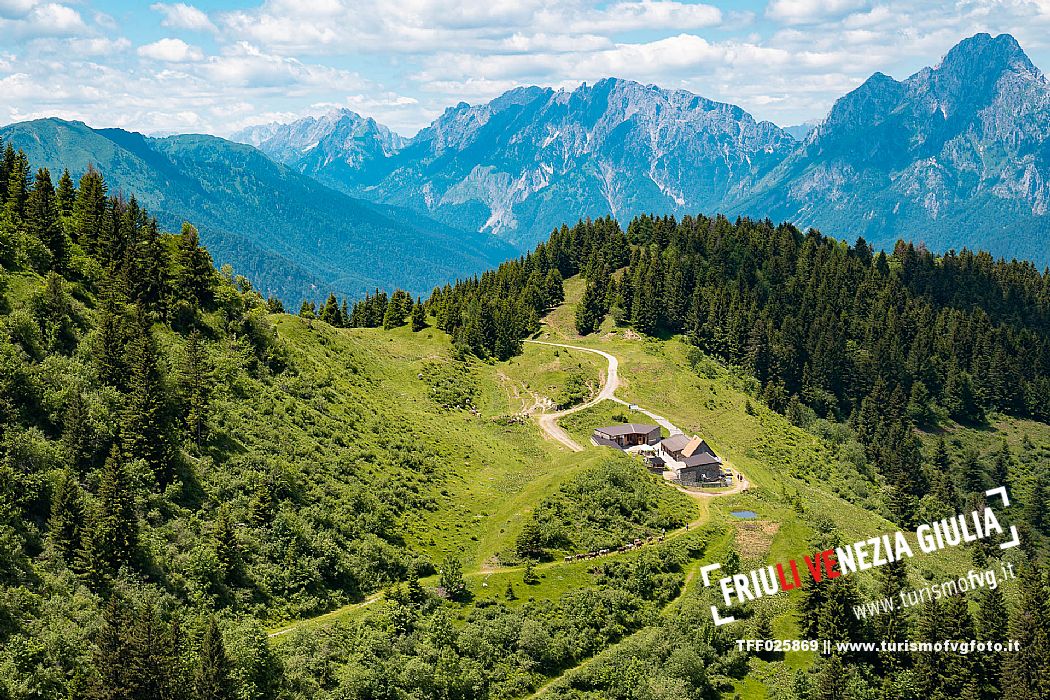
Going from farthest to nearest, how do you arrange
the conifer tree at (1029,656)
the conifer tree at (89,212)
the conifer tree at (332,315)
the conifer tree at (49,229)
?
the conifer tree at (332,315) < the conifer tree at (89,212) < the conifer tree at (49,229) < the conifer tree at (1029,656)

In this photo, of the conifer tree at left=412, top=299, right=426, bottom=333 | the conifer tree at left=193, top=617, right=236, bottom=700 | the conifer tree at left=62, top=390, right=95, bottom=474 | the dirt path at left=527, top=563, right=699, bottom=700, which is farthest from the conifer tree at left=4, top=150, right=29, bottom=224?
the conifer tree at left=412, top=299, right=426, bottom=333

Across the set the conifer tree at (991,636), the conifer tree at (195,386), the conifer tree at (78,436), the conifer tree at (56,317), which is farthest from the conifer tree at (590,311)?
the conifer tree at (78,436)

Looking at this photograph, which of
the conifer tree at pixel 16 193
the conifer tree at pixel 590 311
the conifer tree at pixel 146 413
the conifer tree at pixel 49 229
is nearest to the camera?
the conifer tree at pixel 146 413

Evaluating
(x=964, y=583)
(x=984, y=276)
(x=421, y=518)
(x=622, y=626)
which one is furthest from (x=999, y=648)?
(x=984, y=276)

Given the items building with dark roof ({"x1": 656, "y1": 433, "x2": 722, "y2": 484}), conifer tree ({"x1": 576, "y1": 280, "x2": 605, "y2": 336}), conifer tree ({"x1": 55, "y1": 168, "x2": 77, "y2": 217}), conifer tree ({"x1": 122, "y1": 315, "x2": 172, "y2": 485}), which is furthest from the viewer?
conifer tree ({"x1": 576, "y1": 280, "x2": 605, "y2": 336})

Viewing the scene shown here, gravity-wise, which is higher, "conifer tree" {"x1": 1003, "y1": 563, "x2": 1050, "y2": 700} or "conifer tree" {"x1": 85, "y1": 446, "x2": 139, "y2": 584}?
"conifer tree" {"x1": 85, "y1": 446, "x2": 139, "y2": 584}

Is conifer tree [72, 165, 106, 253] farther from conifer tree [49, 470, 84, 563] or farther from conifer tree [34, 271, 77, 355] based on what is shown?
Answer: conifer tree [49, 470, 84, 563]

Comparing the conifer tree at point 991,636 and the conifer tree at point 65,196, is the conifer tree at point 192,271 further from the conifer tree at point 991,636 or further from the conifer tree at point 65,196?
the conifer tree at point 991,636

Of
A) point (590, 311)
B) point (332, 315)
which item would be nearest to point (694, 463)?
point (590, 311)

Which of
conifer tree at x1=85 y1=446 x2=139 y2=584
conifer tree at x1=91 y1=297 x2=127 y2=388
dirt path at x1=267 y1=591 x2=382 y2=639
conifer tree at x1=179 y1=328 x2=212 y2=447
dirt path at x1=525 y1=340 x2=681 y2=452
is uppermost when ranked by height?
conifer tree at x1=91 y1=297 x2=127 y2=388

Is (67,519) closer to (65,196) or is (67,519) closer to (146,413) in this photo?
(146,413)
